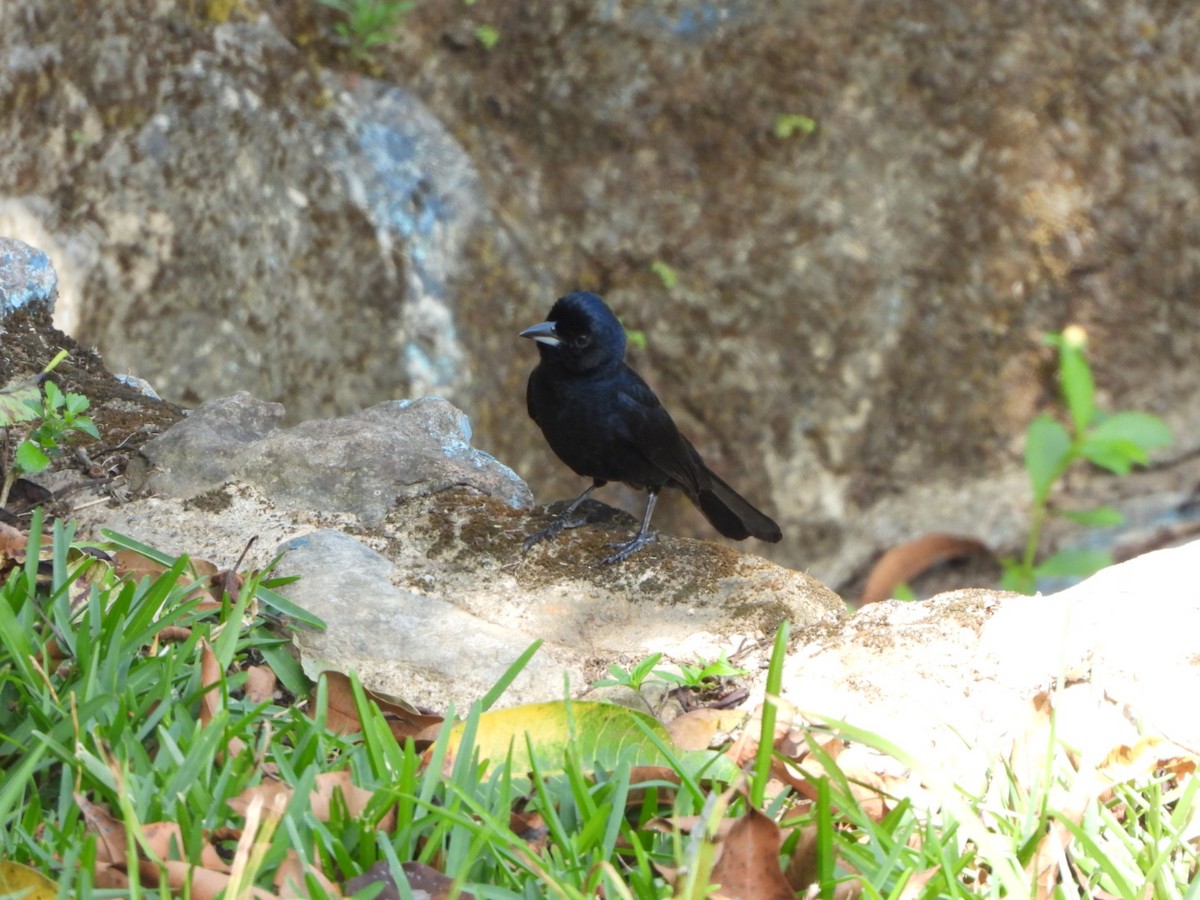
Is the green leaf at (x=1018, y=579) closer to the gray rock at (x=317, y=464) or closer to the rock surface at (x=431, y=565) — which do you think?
the rock surface at (x=431, y=565)

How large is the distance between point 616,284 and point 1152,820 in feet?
14.9

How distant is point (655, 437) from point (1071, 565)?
10.8ft

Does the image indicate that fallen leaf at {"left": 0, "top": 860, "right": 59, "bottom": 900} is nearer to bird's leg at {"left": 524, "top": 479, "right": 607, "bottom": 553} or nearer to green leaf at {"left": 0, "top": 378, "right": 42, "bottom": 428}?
green leaf at {"left": 0, "top": 378, "right": 42, "bottom": 428}

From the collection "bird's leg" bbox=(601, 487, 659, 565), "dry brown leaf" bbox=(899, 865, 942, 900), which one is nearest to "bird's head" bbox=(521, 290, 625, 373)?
"bird's leg" bbox=(601, 487, 659, 565)

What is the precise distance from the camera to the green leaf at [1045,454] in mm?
6316

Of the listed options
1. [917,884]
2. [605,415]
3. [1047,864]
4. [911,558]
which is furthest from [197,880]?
[911,558]

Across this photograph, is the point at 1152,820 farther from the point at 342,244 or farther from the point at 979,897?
the point at 342,244

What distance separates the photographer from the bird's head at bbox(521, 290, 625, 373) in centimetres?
416

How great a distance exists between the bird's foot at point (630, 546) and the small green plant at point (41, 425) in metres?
1.33

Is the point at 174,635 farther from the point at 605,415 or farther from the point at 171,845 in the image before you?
the point at 605,415

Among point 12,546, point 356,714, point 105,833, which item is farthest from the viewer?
point 12,546

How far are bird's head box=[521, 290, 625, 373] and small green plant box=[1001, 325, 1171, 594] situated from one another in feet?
10.1

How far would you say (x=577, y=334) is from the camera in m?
4.17

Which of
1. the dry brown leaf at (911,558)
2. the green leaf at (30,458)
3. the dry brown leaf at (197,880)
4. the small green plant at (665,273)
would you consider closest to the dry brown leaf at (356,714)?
the dry brown leaf at (197,880)
